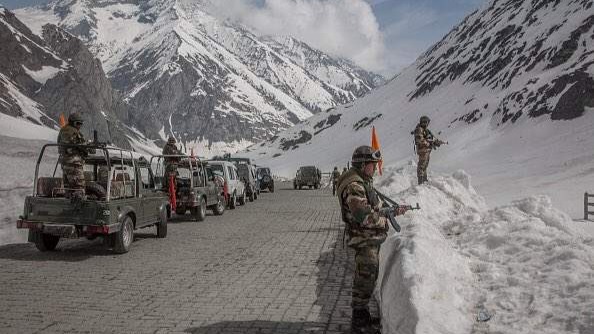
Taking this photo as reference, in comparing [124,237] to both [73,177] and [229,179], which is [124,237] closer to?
[73,177]

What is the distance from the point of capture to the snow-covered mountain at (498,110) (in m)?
49.7

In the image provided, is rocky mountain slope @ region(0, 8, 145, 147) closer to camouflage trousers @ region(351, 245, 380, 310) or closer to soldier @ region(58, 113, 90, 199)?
soldier @ region(58, 113, 90, 199)

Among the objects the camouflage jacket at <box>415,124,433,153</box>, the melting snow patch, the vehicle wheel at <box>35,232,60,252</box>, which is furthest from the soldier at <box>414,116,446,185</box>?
the melting snow patch

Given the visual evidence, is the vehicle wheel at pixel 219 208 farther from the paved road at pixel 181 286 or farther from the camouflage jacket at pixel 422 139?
the camouflage jacket at pixel 422 139

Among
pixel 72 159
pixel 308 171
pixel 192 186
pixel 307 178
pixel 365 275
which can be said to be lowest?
pixel 365 275

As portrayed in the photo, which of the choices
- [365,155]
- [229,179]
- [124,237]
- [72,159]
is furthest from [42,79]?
[365,155]

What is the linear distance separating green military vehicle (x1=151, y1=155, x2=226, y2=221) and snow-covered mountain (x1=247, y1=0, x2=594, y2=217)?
16.4 m

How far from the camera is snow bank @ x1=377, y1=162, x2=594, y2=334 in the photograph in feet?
15.2

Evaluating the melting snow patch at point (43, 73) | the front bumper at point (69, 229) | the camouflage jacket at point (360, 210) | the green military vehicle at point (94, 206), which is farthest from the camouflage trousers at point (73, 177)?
the melting snow patch at point (43, 73)

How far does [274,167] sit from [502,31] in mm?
65988

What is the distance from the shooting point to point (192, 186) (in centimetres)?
1702

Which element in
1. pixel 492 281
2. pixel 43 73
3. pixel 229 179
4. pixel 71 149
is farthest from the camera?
pixel 43 73

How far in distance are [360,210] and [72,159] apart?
7210 mm

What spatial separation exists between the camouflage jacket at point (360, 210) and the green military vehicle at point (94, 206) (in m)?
5.92
